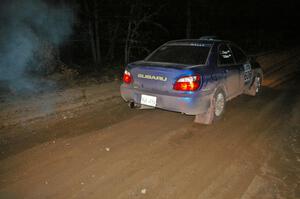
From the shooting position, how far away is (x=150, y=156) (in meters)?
4.24

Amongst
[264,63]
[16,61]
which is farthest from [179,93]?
[264,63]

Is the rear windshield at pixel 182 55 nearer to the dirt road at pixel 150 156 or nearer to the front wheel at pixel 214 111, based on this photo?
the front wheel at pixel 214 111

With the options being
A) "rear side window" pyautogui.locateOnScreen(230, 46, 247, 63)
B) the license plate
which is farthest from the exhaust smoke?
"rear side window" pyautogui.locateOnScreen(230, 46, 247, 63)

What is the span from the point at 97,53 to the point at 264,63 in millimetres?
8636

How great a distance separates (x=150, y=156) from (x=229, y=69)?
282cm

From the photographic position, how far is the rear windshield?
5457mm

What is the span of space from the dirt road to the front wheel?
0.14m

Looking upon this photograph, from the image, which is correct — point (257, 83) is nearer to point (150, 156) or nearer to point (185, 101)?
point (185, 101)

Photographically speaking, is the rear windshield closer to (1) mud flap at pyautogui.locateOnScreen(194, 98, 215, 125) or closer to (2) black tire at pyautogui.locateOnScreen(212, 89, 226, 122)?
(2) black tire at pyautogui.locateOnScreen(212, 89, 226, 122)

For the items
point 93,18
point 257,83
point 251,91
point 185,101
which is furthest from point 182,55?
point 93,18

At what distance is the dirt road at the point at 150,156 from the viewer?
11.2 ft

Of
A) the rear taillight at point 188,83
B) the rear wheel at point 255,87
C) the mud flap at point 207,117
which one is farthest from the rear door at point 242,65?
the rear taillight at point 188,83

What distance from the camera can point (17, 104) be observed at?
6523mm

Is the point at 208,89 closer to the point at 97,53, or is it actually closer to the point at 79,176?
the point at 79,176
